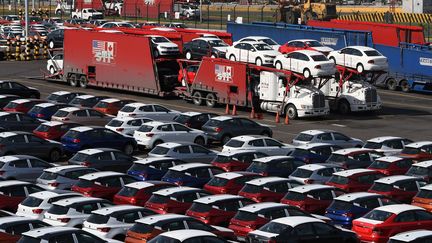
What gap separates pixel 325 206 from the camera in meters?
28.6

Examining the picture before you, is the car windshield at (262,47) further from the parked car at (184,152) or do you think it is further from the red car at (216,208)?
the red car at (216,208)

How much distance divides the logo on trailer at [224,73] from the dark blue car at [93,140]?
484 inches

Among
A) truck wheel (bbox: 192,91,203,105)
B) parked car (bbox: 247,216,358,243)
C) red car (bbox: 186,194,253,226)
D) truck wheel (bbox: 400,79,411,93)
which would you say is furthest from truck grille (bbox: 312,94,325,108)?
parked car (bbox: 247,216,358,243)

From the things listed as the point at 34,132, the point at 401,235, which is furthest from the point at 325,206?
the point at 34,132

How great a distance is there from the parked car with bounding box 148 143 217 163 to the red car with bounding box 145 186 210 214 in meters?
7.73

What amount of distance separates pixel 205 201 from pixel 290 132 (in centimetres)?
1977

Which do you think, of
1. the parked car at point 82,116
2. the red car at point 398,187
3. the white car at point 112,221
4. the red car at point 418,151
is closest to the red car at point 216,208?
the white car at point 112,221

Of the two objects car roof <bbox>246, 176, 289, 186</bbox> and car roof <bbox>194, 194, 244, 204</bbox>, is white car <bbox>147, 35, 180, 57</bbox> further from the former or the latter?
car roof <bbox>194, 194, 244, 204</bbox>

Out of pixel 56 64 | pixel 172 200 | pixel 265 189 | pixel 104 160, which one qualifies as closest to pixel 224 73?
pixel 56 64

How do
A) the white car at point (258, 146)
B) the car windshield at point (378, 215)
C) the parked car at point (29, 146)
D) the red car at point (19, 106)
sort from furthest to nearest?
the red car at point (19, 106)
the white car at point (258, 146)
the parked car at point (29, 146)
the car windshield at point (378, 215)

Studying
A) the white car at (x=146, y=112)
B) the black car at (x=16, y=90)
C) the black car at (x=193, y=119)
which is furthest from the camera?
the black car at (x=16, y=90)

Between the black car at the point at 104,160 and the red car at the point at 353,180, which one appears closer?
the red car at the point at 353,180

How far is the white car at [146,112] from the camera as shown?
44.6 metres

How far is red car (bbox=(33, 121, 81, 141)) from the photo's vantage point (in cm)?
4028
